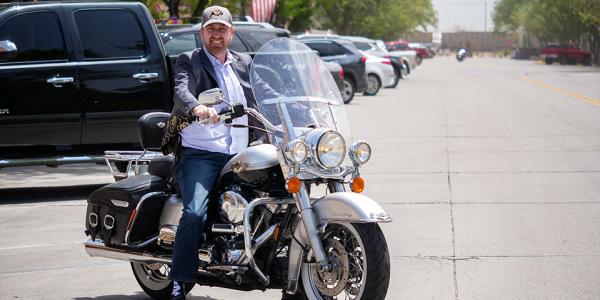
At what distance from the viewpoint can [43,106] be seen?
11609 millimetres

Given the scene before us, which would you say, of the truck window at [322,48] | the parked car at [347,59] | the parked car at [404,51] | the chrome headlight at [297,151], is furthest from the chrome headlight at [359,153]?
the parked car at [404,51]

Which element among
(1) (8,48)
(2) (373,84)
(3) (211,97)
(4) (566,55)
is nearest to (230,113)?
(3) (211,97)

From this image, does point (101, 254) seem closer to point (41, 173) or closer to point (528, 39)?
point (41, 173)

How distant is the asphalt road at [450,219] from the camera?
7.57m

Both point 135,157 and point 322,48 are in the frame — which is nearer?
point 135,157

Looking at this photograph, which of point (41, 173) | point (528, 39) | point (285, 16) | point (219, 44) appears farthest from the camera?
point (528, 39)

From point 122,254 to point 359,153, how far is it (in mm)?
1706

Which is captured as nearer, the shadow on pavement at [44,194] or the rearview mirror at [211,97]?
the rearview mirror at [211,97]

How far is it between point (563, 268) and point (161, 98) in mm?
5375

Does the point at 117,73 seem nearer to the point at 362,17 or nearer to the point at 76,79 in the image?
the point at 76,79

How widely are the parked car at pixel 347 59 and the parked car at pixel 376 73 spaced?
3764 millimetres

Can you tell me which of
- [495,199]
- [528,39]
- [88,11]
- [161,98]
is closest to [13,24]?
[88,11]

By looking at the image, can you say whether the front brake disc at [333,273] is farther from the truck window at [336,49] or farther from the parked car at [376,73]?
the parked car at [376,73]

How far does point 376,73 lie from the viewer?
35906 mm
